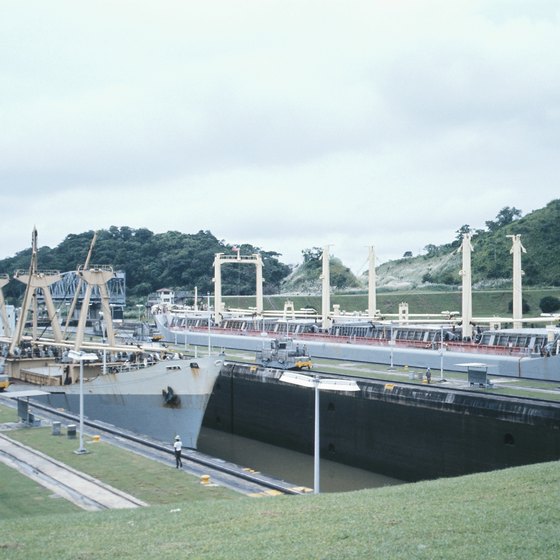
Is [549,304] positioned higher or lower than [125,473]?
higher

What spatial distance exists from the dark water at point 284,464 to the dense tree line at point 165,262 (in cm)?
10389

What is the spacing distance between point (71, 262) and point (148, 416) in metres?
125

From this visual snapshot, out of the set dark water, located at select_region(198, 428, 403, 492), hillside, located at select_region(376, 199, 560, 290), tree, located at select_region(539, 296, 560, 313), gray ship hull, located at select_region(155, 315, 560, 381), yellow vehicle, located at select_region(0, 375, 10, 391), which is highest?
hillside, located at select_region(376, 199, 560, 290)

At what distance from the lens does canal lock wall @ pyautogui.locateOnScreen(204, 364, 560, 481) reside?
1228 inches

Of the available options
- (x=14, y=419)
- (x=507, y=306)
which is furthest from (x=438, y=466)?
(x=507, y=306)

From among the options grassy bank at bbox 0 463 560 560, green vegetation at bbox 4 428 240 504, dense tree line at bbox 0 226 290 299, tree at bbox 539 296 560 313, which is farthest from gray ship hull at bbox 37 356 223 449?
dense tree line at bbox 0 226 290 299

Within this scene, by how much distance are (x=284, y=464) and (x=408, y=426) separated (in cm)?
781

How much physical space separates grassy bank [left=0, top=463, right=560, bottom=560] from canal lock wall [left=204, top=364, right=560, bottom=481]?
13.1m

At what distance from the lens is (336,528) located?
46.6 feet

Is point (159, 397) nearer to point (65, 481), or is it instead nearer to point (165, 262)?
point (65, 481)

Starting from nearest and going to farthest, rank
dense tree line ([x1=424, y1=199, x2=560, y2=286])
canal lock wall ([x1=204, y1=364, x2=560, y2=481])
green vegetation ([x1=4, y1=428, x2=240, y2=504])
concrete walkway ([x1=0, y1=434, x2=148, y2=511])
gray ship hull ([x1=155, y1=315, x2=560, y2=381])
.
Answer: concrete walkway ([x1=0, y1=434, x2=148, y2=511]) < green vegetation ([x1=4, y1=428, x2=240, y2=504]) < canal lock wall ([x1=204, y1=364, x2=560, y2=481]) < gray ship hull ([x1=155, y1=315, x2=560, y2=381]) < dense tree line ([x1=424, y1=199, x2=560, y2=286])

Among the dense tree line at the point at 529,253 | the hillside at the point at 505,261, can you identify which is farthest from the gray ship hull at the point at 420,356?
the dense tree line at the point at 529,253

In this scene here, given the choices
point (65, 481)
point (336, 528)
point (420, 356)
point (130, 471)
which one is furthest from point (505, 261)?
point (336, 528)

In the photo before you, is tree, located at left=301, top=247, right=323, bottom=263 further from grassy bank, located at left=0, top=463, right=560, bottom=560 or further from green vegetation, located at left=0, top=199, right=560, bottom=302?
grassy bank, located at left=0, top=463, right=560, bottom=560
